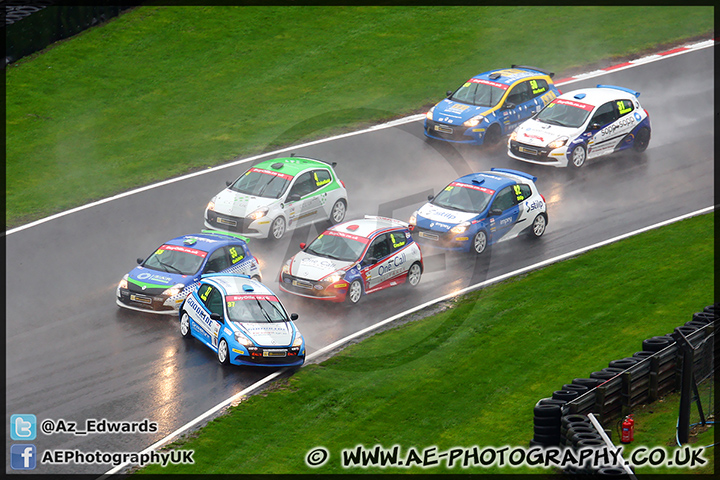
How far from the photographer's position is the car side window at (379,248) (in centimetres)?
2364

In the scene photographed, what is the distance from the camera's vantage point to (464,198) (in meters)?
26.2

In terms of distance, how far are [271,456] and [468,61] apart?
24090 millimetres

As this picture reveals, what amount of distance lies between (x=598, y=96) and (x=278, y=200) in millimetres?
11296

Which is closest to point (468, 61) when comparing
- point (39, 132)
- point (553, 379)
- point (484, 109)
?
point (484, 109)

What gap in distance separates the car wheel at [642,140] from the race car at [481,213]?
5.92 m

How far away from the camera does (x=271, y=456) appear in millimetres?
17391

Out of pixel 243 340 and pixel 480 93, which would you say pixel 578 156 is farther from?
pixel 243 340

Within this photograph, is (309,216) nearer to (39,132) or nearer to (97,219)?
(97,219)

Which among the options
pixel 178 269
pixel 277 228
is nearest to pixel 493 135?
pixel 277 228

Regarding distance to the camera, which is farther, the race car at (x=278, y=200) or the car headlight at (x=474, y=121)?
the car headlight at (x=474, y=121)

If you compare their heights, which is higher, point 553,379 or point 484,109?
point 484,109

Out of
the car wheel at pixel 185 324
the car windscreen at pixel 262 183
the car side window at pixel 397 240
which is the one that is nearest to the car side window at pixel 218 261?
the car wheel at pixel 185 324

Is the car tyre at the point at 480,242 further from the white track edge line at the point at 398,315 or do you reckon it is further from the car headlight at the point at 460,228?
the white track edge line at the point at 398,315

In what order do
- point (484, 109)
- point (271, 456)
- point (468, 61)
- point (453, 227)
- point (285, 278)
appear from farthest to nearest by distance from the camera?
point (468, 61) → point (484, 109) → point (453, 227) → point (285, 278) → point (271, 456)
